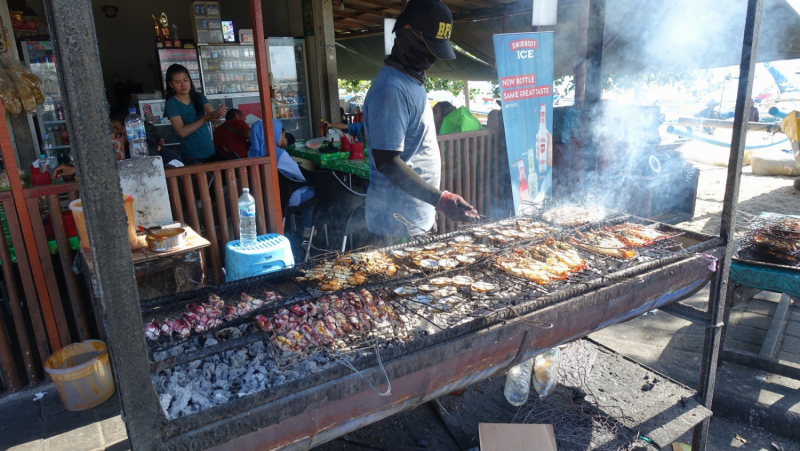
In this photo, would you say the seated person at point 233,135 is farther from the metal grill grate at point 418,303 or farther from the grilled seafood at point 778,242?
the grilled seafood at point 778,242

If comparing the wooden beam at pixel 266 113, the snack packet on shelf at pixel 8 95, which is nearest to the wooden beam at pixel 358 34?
the snack packet on shelf at pixel 8 95

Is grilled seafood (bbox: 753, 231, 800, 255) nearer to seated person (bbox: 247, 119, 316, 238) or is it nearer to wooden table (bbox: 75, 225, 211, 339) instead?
wooden table (bbox: 75, 225, 211, 339)

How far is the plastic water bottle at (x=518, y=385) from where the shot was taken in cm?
350

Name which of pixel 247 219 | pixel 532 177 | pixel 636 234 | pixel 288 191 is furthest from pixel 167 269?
pixel 532 177

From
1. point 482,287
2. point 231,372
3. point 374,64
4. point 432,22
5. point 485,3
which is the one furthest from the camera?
point 374,64

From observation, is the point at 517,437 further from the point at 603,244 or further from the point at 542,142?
the point at 542,142

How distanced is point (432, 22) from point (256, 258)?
7.43 ft

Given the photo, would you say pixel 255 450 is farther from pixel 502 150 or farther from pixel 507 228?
pixel 502 150

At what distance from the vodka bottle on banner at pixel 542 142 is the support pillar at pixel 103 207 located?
19.9 feet

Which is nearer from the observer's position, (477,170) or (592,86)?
(592,86)

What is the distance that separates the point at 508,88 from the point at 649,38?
12.2 feet

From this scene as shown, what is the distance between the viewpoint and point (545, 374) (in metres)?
3.61

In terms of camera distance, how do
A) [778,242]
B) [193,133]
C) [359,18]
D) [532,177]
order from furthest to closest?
[359,18] < [532,177] < [193,133] < [778,242]

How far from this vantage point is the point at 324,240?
6918 mm
